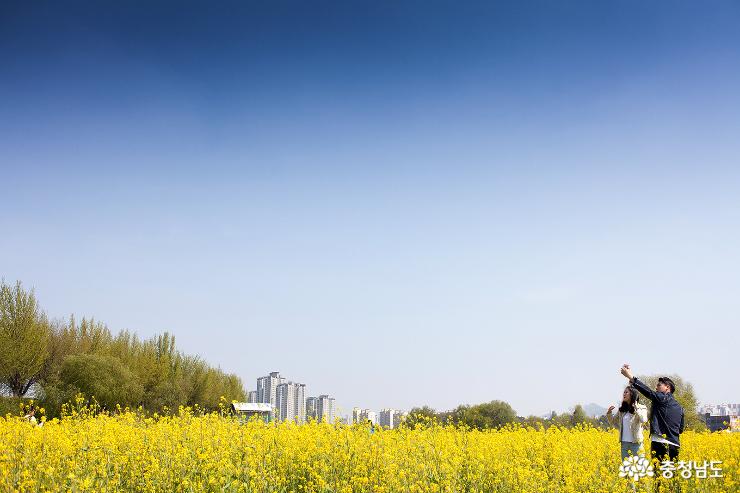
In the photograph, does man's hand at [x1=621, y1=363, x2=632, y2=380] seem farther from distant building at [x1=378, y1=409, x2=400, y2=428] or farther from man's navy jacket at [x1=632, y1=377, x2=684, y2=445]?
distant building at [x1=378, y1=409, x2=400, y2=428]

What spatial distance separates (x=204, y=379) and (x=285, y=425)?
159ft

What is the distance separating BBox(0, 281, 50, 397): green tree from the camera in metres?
36.4

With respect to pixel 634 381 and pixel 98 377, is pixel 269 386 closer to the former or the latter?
pixel 98 377

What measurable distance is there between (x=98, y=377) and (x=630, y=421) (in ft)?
118

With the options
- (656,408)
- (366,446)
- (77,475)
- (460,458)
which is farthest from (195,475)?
(656,408)

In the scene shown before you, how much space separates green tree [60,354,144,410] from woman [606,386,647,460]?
3406 centimetres

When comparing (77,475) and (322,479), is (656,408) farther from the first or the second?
(77,475)

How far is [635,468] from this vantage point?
845 cm

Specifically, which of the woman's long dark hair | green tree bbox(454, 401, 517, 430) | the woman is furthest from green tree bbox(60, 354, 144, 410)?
green tree bbox(454, 401, 517, 430)

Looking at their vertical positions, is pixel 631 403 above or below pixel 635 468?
above

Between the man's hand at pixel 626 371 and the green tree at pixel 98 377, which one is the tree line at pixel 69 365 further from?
the man's hand at pixel 626 371

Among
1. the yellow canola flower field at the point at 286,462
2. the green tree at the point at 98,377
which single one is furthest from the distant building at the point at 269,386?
the yellow canola flower field at the point at 286,462

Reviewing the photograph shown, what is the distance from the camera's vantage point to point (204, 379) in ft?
184

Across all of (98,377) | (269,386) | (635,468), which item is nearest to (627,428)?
(635,468)
